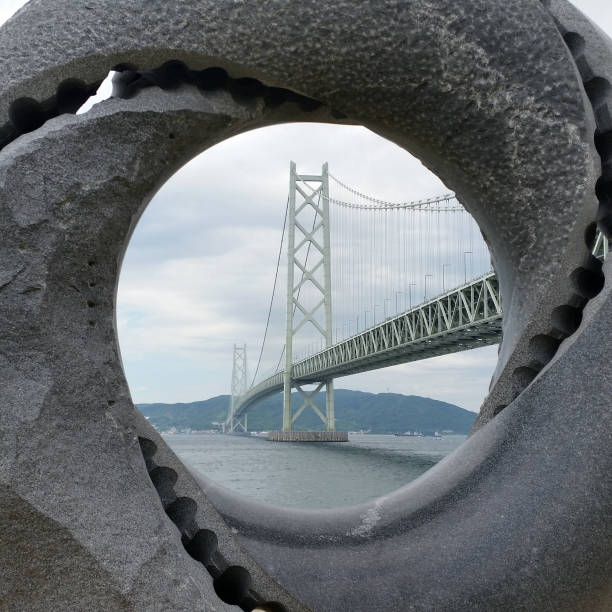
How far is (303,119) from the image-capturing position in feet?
4.30

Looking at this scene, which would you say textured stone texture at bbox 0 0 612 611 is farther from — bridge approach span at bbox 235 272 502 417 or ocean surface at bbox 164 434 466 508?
bridge approach span at bbox 235 272 502 417

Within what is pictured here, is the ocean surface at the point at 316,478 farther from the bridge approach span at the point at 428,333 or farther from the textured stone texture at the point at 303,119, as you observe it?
the textured stone texture at the point at 303,119

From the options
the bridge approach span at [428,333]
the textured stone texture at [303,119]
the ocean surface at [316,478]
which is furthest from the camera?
the bridge approach span at [428,333]

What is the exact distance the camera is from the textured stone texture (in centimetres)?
99

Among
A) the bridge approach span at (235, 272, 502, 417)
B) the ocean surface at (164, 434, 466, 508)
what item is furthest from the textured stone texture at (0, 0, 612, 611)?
the bridge approach span at (235, 272, 502, 417)

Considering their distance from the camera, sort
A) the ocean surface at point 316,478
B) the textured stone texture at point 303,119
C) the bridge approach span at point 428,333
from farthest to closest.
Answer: the bridge approach span at point 428,333, the ocean surface at point 316,478, the textured stone texture at point 303,119

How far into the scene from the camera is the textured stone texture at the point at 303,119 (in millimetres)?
991

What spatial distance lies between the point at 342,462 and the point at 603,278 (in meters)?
11.6

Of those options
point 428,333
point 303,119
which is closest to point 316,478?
point 428,333

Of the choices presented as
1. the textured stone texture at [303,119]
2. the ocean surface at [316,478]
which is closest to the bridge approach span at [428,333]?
the ocean surface at [316,478]

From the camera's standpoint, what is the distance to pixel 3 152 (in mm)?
1042

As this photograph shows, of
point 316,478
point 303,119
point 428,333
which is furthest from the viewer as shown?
point 428,333

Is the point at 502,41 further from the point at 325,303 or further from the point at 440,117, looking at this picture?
the point at 325,303

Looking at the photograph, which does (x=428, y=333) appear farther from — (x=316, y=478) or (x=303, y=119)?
(x=303, y=119)
